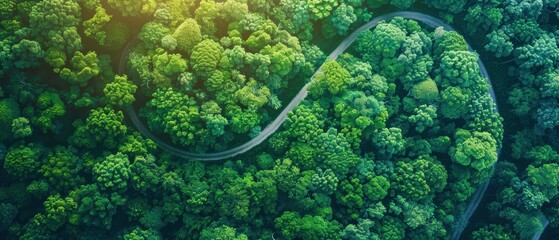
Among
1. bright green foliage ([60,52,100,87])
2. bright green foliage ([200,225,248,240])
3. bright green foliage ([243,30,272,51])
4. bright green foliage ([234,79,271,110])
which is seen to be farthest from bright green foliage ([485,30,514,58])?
bright green foliage ([60,52,100,87])

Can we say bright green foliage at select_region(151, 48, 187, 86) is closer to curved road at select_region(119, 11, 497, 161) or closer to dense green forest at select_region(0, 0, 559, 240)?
dense green forest at select_region(0, 0, 559, 240)

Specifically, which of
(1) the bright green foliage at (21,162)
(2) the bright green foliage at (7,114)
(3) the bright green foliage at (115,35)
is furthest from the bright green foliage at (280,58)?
(2) the bright green foliage at (7,114)

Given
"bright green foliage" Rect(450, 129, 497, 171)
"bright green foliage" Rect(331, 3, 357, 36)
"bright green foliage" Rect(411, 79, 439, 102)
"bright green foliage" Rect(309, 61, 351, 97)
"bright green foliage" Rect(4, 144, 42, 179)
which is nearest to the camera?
"bright green foliage" Rect(4, 144, 42, 179)

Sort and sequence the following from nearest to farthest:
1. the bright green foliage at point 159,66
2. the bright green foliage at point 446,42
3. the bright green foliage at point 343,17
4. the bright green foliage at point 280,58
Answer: the bright green foliage at point 159,66 < the bright green foliage at point 280,58 < the bright green foliage at point 343,17 < the bright green foliage at point 446,42

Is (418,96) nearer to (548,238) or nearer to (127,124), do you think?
(548,238)

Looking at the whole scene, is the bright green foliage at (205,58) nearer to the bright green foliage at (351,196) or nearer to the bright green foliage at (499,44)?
the bright green foliage at (351,196)

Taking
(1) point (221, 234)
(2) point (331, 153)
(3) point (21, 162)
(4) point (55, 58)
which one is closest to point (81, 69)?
(4) point (55, 58)

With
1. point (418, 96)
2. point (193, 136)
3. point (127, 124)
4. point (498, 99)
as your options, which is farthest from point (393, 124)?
point (127, 124)
